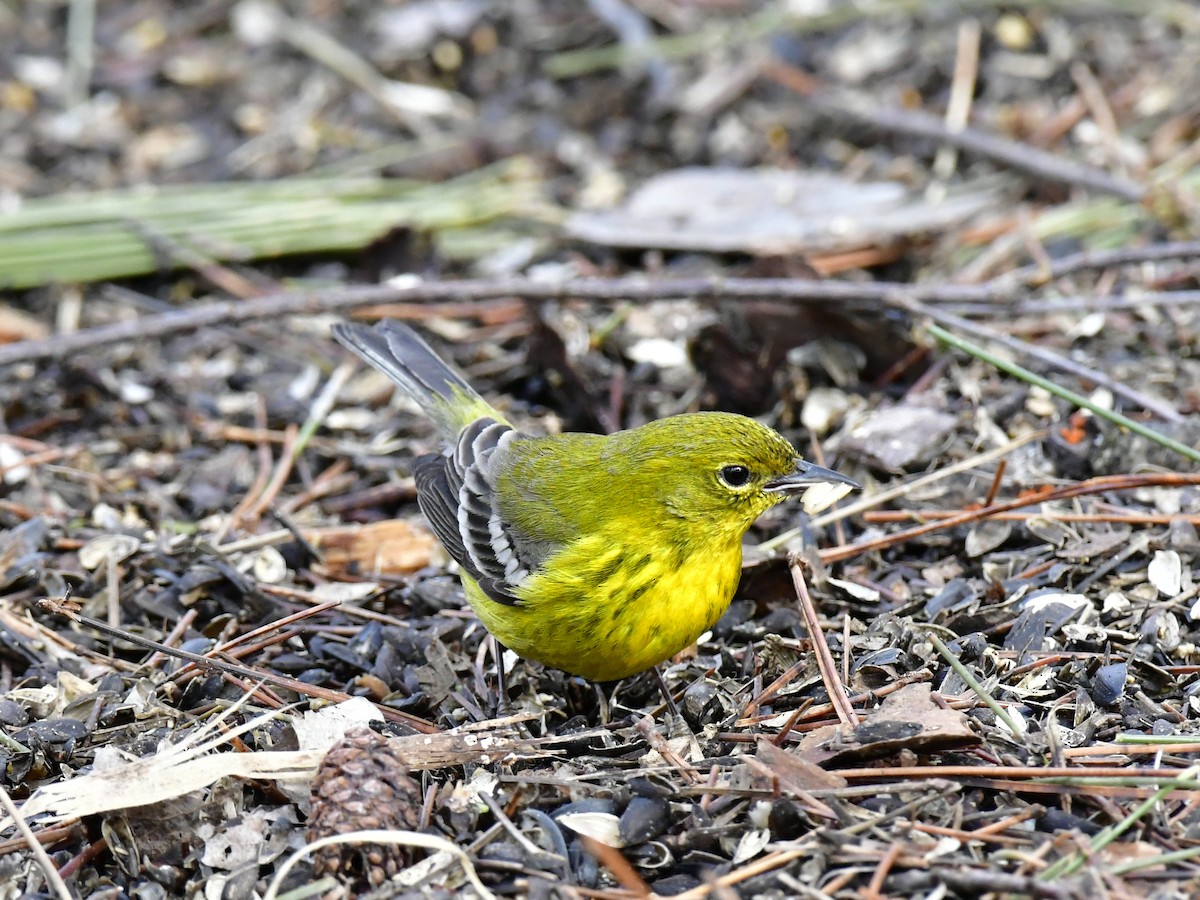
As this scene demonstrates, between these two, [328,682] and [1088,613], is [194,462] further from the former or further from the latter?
[1088,613]

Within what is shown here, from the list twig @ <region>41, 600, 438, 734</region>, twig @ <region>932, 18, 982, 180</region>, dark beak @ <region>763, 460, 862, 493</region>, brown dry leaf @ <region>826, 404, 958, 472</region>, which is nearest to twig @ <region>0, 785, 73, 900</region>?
twig @ <region>41, 600, 438, 734</region>

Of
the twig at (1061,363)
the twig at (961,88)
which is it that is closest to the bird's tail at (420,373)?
the twig at (1061,363)

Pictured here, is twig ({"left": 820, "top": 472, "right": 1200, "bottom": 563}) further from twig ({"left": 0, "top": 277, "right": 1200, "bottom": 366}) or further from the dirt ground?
twig ({"left": 0, "top": 277, "right": 1200, "bottom": 366})

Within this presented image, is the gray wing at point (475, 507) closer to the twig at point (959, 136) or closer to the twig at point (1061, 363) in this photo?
the twig at point (1061, 363)

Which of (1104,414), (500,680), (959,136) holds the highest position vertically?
(959,136)

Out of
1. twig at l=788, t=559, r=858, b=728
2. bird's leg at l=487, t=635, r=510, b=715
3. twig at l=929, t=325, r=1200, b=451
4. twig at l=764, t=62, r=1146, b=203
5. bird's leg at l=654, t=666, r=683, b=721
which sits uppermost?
twig at l=764, t=62, r=1146, b=203

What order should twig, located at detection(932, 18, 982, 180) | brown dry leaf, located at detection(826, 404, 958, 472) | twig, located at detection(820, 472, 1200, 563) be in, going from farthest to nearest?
twig, located at detection(932, 18, 982, 180) → brown dry leaf, located at detection(826, 404, 958, 472) → twig, located at detection(820, 472, 1200, 563)

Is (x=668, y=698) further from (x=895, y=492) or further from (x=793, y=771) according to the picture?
(x=895, y=492)

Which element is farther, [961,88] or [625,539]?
[961,88]

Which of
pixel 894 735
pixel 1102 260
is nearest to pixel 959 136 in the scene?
pixel 1102 260
